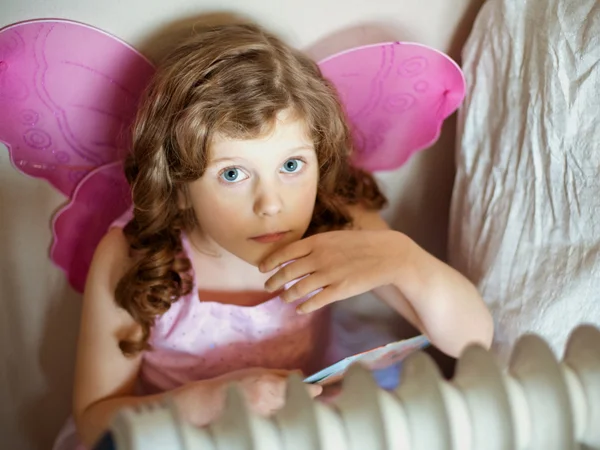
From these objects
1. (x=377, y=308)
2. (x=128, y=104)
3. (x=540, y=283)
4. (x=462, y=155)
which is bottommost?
(x=377, y=308)

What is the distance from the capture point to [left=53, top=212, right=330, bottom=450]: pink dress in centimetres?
80

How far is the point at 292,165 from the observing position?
26.9 inches

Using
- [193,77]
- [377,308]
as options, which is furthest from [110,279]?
[377,308]

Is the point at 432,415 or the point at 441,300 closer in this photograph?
the point at 432,415

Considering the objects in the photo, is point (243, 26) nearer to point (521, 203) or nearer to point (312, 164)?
point (312, 164)

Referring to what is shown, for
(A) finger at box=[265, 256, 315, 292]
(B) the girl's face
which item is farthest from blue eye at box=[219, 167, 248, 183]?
(A) finger at box=[265, 256, 315, 292]

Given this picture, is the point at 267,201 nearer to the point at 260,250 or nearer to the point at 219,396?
the point at 260,250

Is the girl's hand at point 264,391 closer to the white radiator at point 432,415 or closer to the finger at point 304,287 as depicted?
the finger at point 304,287

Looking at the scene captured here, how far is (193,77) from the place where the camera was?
2.19ft

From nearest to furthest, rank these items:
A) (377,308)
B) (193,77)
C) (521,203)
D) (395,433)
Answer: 1. (395,433)
2. (193,77)
3. (521,203)
4. (377,308)

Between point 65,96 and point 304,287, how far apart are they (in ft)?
1.20

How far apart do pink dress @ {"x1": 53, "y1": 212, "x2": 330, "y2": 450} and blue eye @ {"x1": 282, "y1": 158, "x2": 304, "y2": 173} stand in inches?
7.7

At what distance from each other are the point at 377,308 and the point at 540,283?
1.05 ft

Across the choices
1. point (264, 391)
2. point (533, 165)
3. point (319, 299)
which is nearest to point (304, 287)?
point (319, 299)
